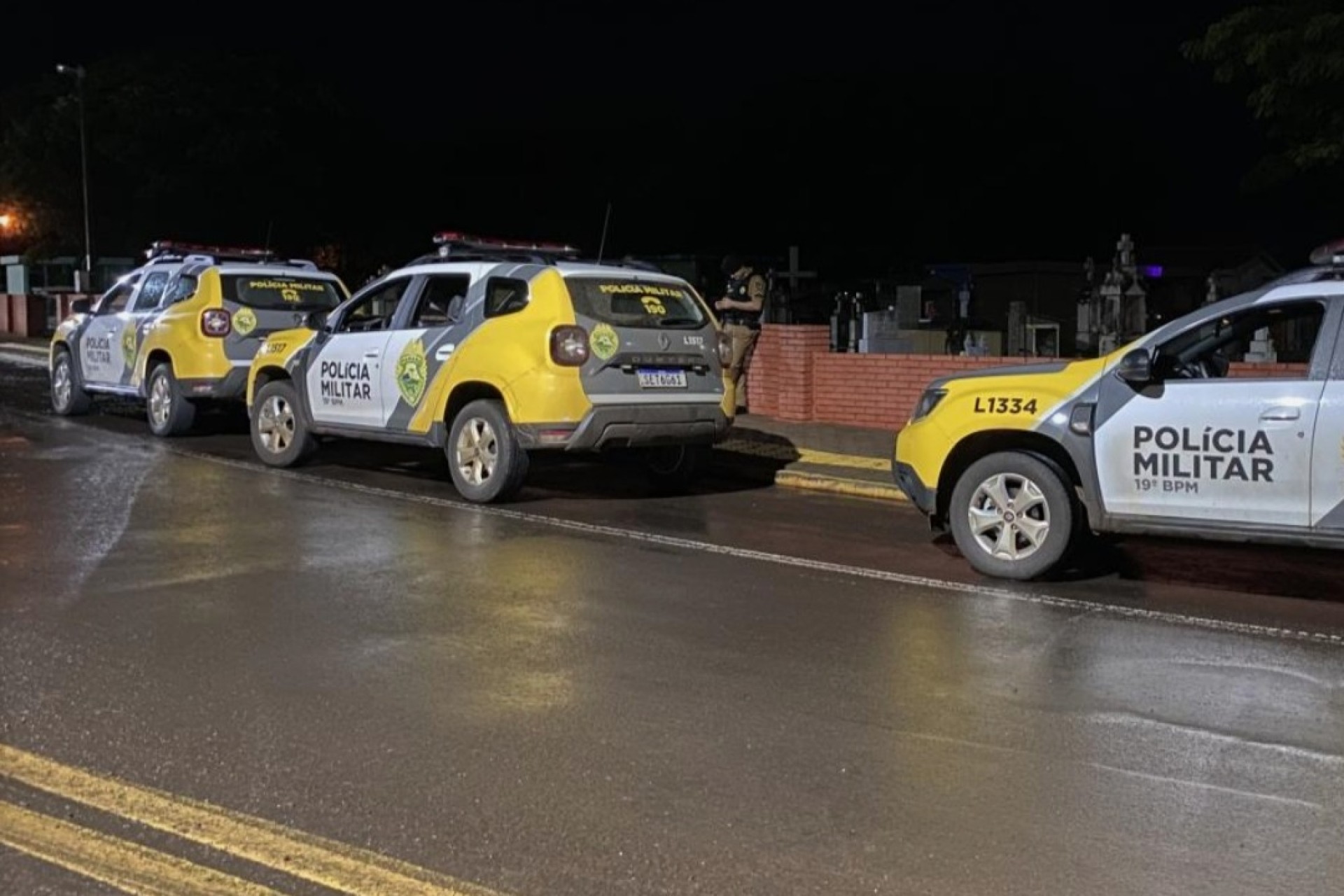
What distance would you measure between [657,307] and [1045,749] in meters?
6.05

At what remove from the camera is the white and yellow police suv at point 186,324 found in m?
13.6

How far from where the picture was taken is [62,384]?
643 inches

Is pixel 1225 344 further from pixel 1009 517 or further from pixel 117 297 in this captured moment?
pixel 117 297

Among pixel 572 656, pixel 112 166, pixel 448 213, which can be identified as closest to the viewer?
pixel 572 656

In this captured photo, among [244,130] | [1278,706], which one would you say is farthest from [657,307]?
[244,130]

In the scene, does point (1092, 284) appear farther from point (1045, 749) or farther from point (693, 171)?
point (693, 171)

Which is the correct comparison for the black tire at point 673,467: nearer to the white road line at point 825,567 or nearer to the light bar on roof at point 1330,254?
the white road line at point 825,567

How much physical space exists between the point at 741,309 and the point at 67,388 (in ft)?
25.8

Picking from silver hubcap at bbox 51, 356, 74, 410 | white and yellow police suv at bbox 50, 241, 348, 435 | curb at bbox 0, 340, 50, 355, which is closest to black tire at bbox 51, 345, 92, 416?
silver hubcap at bbox 51, 356, 74, 410

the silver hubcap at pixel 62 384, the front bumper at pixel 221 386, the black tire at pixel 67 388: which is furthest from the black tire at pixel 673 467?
the silver hubcap at pixel 62 384

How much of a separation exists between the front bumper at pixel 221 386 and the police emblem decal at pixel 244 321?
1.24ft

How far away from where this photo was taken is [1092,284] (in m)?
17.1

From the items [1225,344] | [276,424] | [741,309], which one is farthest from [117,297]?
[1225,344]

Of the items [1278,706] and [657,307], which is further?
[657,307]
